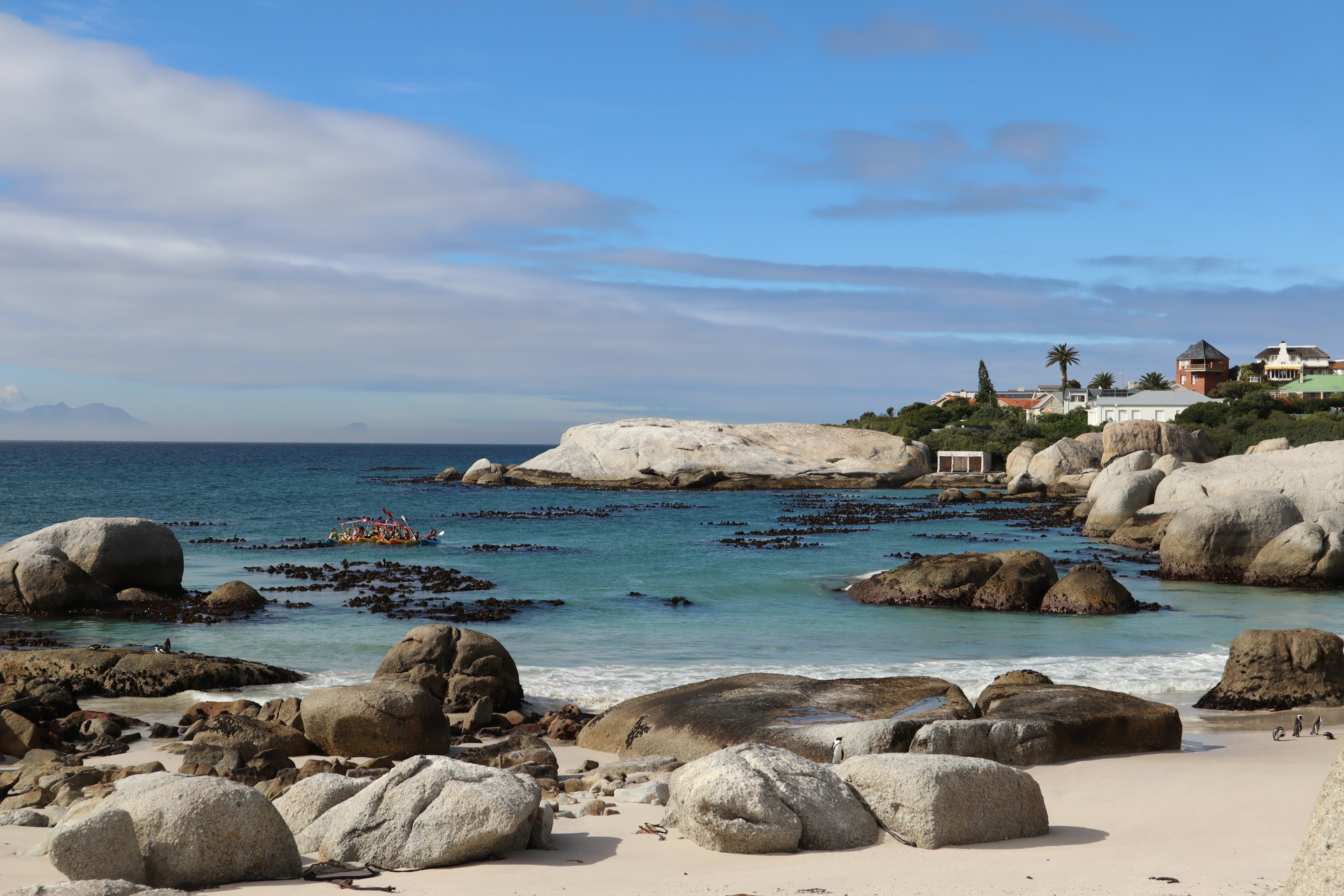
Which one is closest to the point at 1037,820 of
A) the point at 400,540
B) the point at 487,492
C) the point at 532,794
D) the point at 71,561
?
the point at 532,794

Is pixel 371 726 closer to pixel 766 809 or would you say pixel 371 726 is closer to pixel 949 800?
pixel 766 809

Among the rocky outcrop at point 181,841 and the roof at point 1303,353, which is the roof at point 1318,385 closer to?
the roof at point 1303,353

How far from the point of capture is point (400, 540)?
116 feet

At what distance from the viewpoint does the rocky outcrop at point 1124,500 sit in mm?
36656

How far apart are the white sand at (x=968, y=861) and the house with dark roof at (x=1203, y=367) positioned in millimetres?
112308

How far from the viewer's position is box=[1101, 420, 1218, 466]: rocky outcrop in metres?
58.6

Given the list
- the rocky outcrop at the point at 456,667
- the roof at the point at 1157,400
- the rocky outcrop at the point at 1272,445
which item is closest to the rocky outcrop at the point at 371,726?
the rocky outcrop at the point at 456,667

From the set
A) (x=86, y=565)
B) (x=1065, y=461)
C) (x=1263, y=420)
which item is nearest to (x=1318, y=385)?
(x=1263, y=420)

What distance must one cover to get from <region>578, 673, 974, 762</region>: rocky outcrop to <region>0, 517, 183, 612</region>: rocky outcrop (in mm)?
14691

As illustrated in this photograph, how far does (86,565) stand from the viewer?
21.9 m

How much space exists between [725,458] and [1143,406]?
4326 cm

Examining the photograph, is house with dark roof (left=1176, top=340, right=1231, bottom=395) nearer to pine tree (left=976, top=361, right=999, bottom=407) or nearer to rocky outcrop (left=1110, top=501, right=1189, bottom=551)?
pine tree (left=976, top=361, right=999, bottom=407)

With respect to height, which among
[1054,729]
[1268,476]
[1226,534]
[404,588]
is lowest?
[404,588]

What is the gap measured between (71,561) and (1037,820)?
21071 mm
